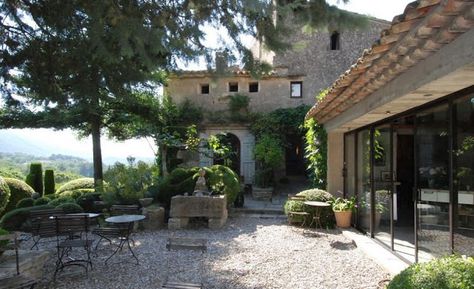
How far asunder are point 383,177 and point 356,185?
73.6 inches

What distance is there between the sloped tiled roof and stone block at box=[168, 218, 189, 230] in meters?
5.82

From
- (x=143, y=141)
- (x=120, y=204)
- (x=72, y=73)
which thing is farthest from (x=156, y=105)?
(x=72, y=73)

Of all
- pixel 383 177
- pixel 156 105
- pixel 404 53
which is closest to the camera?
pixel 404 53

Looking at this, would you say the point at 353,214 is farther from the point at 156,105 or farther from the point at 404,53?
the point at 156,105

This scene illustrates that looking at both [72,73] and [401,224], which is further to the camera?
[401,224]

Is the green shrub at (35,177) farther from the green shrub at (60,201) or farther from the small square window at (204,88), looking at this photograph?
the small square window at (204,88)

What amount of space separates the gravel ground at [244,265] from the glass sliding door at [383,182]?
0.62 m

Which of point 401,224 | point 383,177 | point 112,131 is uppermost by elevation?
point 112,131

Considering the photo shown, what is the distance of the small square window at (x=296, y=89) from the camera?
16891 millimetres

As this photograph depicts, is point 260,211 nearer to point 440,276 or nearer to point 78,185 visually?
point 78,185

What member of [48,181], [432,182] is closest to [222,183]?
[432,182]

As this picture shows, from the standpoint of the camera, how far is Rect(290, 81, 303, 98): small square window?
55.4 ft

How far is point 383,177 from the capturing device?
7457 millimetres

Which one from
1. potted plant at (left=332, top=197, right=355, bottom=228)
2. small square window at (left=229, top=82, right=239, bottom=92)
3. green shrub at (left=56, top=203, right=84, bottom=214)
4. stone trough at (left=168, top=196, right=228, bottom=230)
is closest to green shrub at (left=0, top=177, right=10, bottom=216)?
green shrub at (left=56, top=203, right=84, bottom=214)
